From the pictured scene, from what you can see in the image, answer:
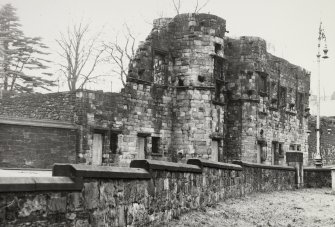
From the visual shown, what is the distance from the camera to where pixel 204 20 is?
25406 millimetres

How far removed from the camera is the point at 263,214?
12.3m

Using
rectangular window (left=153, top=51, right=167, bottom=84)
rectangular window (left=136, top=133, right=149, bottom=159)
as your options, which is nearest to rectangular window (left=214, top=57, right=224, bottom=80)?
rectangular window (left=153, top=51, right=167, bottom=84)

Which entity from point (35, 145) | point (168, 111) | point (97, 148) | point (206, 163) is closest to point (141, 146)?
point (168, 111)

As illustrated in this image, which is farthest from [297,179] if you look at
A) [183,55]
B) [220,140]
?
[183,55]

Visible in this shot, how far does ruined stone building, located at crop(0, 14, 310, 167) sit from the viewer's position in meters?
20.8

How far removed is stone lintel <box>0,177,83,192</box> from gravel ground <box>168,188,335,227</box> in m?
3.33

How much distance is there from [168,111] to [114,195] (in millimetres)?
17847

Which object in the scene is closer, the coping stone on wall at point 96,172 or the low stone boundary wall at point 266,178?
the coping stone on wall at point 96,172

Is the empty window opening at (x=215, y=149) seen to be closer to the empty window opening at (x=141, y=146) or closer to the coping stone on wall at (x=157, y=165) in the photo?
the empty window opening at (x=141, y=146)

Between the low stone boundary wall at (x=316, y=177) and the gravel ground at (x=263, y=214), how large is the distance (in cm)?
848

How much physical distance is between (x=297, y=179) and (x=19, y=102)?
14.4 metres

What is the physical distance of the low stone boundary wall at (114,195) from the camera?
18.8ft

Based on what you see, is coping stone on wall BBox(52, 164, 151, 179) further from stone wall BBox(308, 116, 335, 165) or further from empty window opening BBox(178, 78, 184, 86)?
stone wall BBox(308, 116, 335, 165)

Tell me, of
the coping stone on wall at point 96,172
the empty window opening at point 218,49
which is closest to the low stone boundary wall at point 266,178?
the empty window opening at point 218,49
